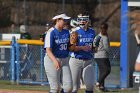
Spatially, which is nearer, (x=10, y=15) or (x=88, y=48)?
(x=88, y=48)

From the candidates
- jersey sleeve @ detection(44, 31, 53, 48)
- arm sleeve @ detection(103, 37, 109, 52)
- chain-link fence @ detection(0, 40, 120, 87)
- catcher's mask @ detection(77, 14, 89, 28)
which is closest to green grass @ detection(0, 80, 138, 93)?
chain-link fence @ detection(0, 40, 120, 87)

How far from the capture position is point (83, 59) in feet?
39.0

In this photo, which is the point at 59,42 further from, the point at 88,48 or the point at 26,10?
the point at 26,10

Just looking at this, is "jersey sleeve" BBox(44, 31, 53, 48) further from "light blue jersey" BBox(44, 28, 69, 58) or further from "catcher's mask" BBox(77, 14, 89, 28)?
"catcher's mask" BBox(77, 14, 89, 28)

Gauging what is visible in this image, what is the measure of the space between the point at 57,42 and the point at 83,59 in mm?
1105

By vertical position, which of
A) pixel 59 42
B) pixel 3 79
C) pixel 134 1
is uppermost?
pixel 134 1

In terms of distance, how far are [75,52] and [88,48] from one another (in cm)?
28

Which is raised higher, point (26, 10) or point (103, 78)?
point (26, 10)

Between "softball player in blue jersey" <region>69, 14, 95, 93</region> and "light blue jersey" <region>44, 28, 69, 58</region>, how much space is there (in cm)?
66

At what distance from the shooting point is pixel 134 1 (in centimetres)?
1673

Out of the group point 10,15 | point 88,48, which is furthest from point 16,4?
point 88,48

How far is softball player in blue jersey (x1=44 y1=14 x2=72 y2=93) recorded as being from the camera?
10797mm

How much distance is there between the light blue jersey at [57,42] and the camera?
10.9 metres

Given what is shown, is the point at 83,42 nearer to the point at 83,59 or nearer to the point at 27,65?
the point at 83,59
